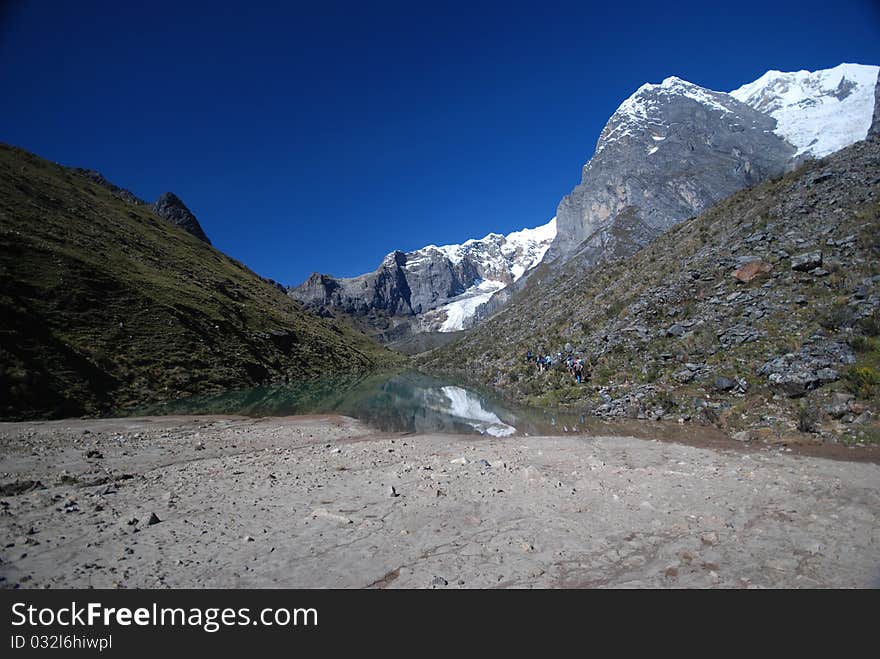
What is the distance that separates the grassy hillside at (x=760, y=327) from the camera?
18.9 meters

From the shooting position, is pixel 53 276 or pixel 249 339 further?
pixel 249 339

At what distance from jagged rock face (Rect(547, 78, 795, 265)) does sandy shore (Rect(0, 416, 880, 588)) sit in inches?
4207

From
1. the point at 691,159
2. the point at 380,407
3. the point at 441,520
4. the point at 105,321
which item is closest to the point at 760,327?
the point at 441,520

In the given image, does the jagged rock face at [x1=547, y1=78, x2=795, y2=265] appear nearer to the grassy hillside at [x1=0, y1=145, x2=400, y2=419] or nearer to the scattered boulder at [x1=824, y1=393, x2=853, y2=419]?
the grassy hillside at [x1=0, y1=145, x2=400, y2=419]

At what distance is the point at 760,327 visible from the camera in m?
24.5

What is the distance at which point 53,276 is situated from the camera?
47.0m

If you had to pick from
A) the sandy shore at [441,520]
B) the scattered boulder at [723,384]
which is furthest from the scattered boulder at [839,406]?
the sandy shore at [441,520]

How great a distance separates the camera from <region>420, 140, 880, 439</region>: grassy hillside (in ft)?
62.0

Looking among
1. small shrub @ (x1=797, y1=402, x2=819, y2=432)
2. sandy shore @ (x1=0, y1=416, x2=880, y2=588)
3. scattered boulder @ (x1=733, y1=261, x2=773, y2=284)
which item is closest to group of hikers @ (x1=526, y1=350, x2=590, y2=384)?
scattered boulder @ (x1=733, y1=261, x2=773, y2=284)

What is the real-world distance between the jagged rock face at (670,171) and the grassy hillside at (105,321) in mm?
94438

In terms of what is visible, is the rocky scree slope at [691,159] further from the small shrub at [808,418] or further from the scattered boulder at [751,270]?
the small shrub at [808,418]

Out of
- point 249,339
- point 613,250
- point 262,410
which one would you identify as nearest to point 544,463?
point 262,410
